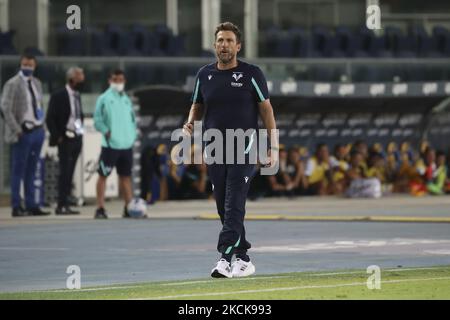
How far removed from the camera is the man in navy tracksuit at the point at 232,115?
1230cm

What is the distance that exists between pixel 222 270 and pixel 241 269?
0.26 meters

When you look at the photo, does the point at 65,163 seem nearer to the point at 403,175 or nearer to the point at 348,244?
the point at 348,244

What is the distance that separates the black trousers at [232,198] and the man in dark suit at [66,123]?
30.9 ft

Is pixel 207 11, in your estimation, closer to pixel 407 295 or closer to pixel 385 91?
pixel 385 91

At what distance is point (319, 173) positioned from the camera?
28844 millimetres

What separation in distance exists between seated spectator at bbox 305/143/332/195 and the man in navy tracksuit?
1622 centimetres

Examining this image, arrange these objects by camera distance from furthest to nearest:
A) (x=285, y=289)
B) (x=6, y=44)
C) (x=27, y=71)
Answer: (x=6, y=44), (x=27, y=71), (x=285, y=289)

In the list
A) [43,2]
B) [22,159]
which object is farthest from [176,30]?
[22,159]

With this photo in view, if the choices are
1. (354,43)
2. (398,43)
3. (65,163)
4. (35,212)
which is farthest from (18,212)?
(398,43)

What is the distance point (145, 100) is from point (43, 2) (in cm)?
545

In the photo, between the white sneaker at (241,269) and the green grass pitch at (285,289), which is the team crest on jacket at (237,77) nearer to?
the white sneaker at (241,269)

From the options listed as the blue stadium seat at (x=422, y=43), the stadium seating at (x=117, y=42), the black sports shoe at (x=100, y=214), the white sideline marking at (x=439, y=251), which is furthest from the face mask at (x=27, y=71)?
the blue stadium seat at (x=422, y=43)

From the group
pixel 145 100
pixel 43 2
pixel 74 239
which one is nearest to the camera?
pixel 74 239

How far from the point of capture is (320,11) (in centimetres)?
3478
